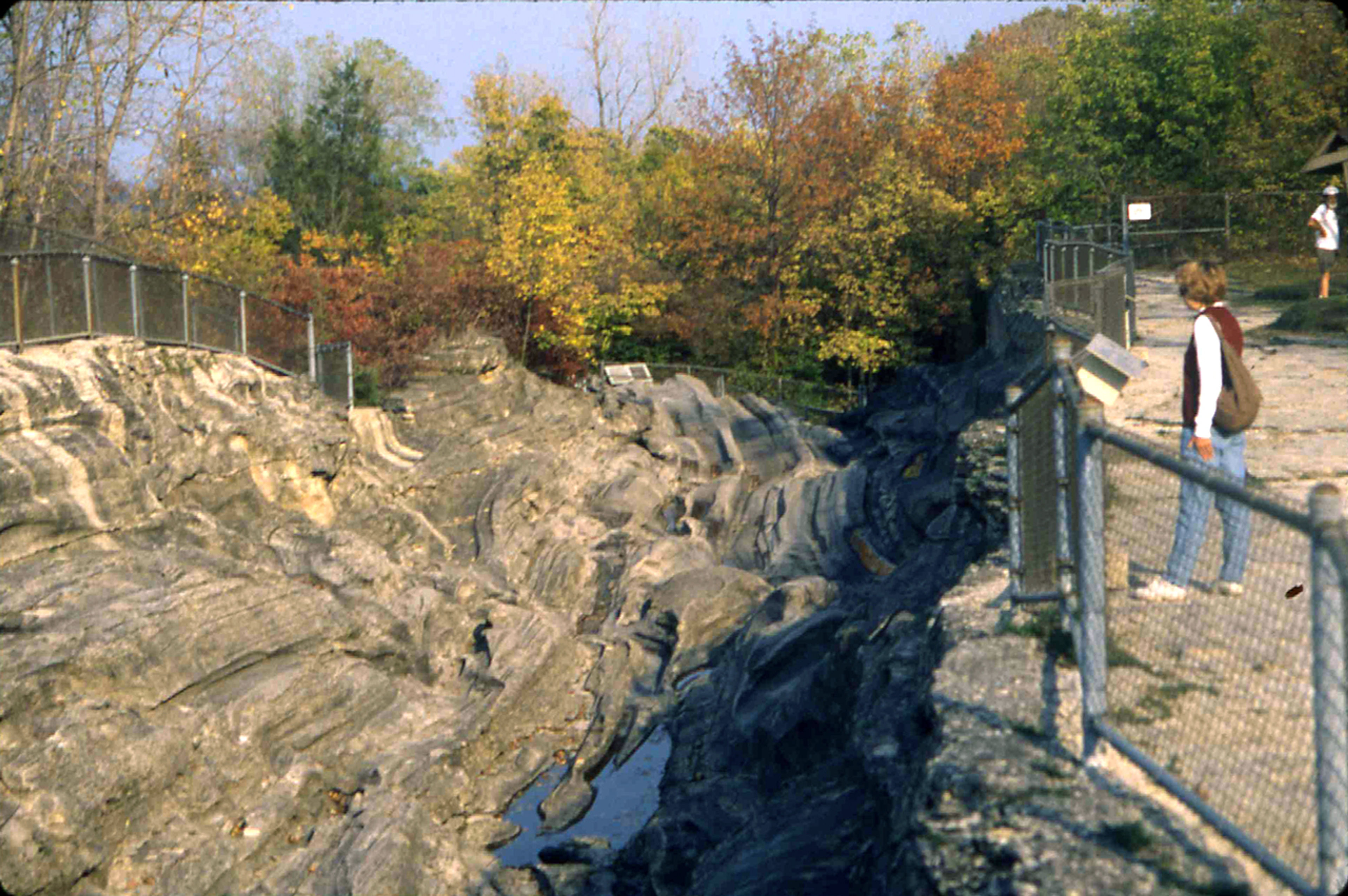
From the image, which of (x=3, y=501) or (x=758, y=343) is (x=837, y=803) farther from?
(x=758, y=343)

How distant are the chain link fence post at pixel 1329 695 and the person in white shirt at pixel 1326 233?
14495mm

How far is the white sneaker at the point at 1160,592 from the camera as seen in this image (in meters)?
4.69

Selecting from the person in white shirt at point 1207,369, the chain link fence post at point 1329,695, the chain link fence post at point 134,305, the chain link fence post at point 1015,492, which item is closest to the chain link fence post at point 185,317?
the chain link fence post at point 134,305

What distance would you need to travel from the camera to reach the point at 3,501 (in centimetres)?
1353

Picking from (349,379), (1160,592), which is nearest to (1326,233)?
(1160,592)

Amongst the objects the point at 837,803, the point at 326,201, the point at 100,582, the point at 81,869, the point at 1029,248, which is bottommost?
the point at 81,869

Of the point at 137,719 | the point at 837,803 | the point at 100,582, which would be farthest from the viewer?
the point at 100,582

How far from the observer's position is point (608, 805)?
14430mm

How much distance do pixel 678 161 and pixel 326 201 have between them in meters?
13.0

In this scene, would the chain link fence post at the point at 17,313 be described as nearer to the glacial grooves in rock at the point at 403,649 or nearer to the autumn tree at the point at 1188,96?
the glacial grooves in rock at the point at 403,649

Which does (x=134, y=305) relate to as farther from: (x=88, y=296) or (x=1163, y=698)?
(x=1163, y=698)

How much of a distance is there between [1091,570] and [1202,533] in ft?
2.22

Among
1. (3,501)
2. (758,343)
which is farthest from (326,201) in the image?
(3,501)

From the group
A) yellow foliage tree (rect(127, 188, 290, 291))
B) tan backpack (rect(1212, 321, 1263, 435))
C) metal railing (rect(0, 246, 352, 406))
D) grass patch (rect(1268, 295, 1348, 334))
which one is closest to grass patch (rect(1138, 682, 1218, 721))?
tan backpack (rect(1212, 321, 1263, 435))
